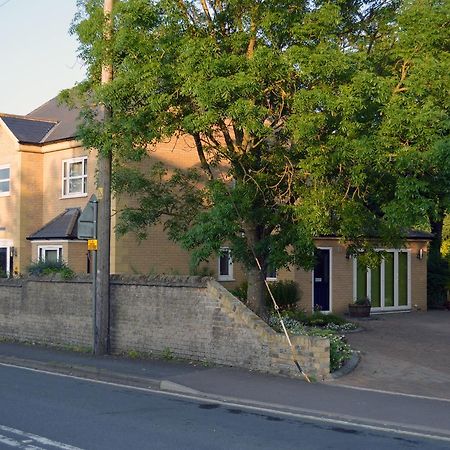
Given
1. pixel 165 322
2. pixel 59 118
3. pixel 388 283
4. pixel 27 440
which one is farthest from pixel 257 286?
pixel 59 118

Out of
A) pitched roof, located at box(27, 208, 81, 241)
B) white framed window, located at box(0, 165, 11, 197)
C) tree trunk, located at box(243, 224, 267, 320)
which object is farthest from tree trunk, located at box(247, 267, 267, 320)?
white framed window, located at box(0, 165, 11, 197)

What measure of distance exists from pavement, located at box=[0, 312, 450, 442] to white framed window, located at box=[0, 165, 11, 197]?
37.2 ft

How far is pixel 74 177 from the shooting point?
87.7 feet

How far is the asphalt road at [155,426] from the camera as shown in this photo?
28.7 feet

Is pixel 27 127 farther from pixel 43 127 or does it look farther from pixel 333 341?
pixel 333 341

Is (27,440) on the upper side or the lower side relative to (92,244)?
lower

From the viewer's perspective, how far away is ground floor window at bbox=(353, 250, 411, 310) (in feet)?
87.6

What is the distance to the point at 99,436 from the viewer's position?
8.97 metres

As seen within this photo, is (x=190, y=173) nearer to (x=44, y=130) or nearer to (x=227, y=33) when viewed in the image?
(x=227, y=33)

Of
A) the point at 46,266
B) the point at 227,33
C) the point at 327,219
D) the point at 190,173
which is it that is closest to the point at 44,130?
the point at 46,266

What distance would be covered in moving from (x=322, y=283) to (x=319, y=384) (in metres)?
12.9

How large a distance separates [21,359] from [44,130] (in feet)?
47.5

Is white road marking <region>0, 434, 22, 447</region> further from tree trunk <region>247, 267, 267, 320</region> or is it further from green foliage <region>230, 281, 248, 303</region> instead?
green foliage <region>230, 281, 248, 303</region>

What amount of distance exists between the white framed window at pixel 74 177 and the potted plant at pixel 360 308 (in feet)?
32.7
